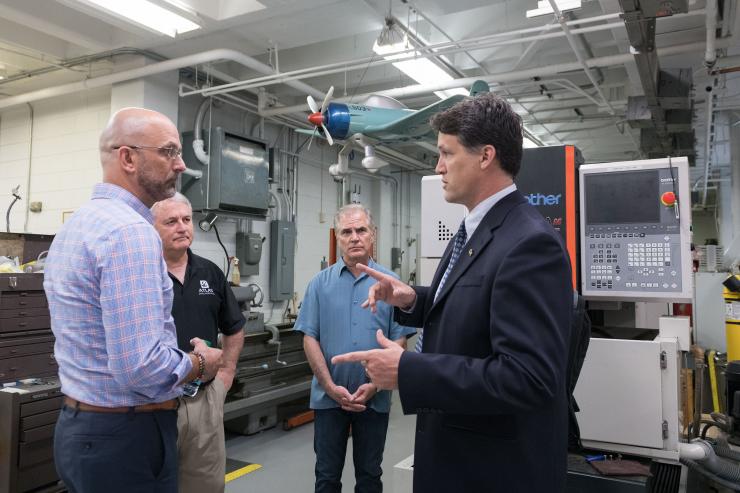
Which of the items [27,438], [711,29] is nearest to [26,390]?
[27,438]

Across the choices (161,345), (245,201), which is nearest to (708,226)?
Result: (245,201)

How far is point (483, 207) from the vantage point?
4.28ft

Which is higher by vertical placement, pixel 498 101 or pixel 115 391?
pixel 498 101

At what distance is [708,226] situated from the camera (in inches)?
631

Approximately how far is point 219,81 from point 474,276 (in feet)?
17.1

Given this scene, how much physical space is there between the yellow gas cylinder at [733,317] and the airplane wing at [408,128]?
9.31ft

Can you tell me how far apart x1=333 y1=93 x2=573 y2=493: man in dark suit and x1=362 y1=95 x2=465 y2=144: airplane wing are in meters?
1.97

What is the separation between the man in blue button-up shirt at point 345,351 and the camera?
237cm

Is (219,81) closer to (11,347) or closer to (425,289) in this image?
(11,347)

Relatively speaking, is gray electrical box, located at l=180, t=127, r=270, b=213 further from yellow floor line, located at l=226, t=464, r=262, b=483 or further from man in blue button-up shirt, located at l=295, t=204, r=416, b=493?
man in blue button-up shirt, located at l=295, t=204, r=416, b=493

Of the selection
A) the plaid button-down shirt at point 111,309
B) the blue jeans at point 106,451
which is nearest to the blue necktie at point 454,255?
the plaid button-down shirt at point 111,309

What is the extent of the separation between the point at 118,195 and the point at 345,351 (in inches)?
49.5

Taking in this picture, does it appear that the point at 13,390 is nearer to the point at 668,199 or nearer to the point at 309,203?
the point at 668,199

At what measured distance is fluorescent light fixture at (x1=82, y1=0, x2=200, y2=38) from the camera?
3754mm
